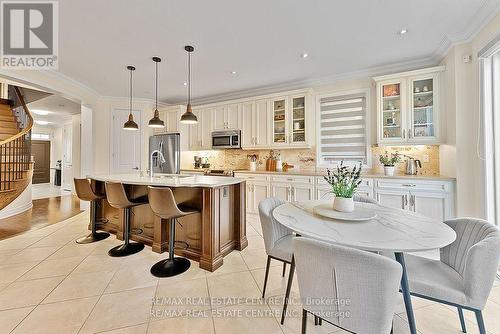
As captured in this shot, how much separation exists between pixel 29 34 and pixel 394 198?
531 cm

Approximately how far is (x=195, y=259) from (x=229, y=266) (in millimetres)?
438

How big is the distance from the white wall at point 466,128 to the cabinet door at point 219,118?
3973 mm

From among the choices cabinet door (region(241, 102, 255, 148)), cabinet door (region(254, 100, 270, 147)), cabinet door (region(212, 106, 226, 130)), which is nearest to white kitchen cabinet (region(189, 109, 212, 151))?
cabinet door (region(212, 106, 226, 130))

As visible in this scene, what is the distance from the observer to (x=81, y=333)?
151 centimetres

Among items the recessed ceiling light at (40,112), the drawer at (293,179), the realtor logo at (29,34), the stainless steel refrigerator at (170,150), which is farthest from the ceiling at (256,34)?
the recessed ceiling light at (40,112)

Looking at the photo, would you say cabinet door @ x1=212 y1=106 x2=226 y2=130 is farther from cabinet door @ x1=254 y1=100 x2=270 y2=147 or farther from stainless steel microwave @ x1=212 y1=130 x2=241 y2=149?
cabinet door @ x1=254 y1=100 x2=270 y2=147

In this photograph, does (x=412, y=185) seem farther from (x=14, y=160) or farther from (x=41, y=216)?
(x=14, y=160)

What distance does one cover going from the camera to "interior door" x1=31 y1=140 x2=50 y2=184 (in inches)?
375

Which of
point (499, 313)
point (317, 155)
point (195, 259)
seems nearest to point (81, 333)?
point (195, 259)

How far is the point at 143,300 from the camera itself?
1.87 m

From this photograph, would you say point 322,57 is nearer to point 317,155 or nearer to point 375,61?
point 375,61

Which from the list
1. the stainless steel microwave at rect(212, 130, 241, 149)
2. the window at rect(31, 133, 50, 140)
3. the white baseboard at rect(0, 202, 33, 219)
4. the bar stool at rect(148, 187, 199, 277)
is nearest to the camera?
the bar stool at rect(148, 187, 199, 277)

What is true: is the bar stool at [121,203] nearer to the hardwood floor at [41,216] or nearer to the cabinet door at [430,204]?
the hardwood floor at [41,216]

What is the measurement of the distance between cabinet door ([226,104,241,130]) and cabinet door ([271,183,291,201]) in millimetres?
1617
